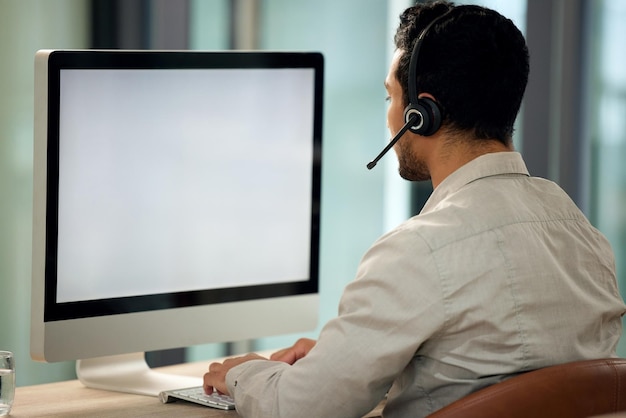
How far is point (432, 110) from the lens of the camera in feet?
4.43

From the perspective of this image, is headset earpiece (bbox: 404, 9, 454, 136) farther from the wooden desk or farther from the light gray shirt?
the wooden desk

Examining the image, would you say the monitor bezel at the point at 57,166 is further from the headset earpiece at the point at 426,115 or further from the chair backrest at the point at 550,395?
the chair backrest at the point at 550,395

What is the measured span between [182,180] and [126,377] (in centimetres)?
37

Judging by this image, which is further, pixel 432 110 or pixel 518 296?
pixel 432 110

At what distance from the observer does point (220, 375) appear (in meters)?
1.50

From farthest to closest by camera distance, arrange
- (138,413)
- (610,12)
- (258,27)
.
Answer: (258,27) < (610,12) < (138,413)

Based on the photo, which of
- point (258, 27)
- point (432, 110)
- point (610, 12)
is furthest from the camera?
point (258, 27)

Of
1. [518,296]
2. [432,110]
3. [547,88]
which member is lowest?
[518,296]

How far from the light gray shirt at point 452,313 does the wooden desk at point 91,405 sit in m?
0.18

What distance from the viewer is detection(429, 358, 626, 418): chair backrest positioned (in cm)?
116

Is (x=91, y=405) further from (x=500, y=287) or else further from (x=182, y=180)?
(x=500, y=287)

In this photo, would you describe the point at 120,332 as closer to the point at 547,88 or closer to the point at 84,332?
the point at 84,332

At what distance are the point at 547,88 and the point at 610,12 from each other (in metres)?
0.23

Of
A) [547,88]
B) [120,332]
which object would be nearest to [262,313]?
[120,332]
